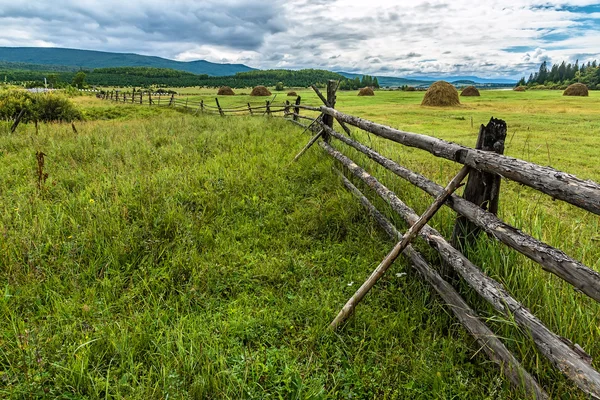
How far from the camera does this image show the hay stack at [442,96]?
2817cm

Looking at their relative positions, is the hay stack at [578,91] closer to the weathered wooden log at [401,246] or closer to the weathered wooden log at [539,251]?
the weathered wooden log at [539,251]

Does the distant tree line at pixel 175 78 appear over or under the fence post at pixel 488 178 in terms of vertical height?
over

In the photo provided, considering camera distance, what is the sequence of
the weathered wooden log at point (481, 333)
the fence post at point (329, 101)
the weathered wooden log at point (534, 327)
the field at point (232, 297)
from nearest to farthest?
the weathered wooden log at point (534, 327) < the weathered wooden log at point (481, 333) < the field at point (232, 297) < the fence post at point (329, 101)

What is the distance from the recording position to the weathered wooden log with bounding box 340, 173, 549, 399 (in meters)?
1.80

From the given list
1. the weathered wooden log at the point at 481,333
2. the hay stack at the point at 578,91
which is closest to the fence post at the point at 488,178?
the weathered wooden log at the point at 481,333

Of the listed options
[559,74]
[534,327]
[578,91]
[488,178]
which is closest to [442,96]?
[578,91]

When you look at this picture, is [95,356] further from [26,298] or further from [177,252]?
[177,252]

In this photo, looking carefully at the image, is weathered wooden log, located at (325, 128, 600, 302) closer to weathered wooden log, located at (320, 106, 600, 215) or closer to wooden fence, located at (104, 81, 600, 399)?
wooden fence, located at (104, 81, 600, 399)

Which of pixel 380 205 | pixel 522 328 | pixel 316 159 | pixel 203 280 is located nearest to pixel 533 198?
pixel 380 205

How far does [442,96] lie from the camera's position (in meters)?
28.2

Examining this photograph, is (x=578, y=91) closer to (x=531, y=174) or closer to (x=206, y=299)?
(x=531, y=174)

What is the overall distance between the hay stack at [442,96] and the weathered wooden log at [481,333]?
28668 mm

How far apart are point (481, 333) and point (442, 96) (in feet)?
98.6

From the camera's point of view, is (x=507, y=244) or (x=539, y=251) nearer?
(x=539, y=251)
